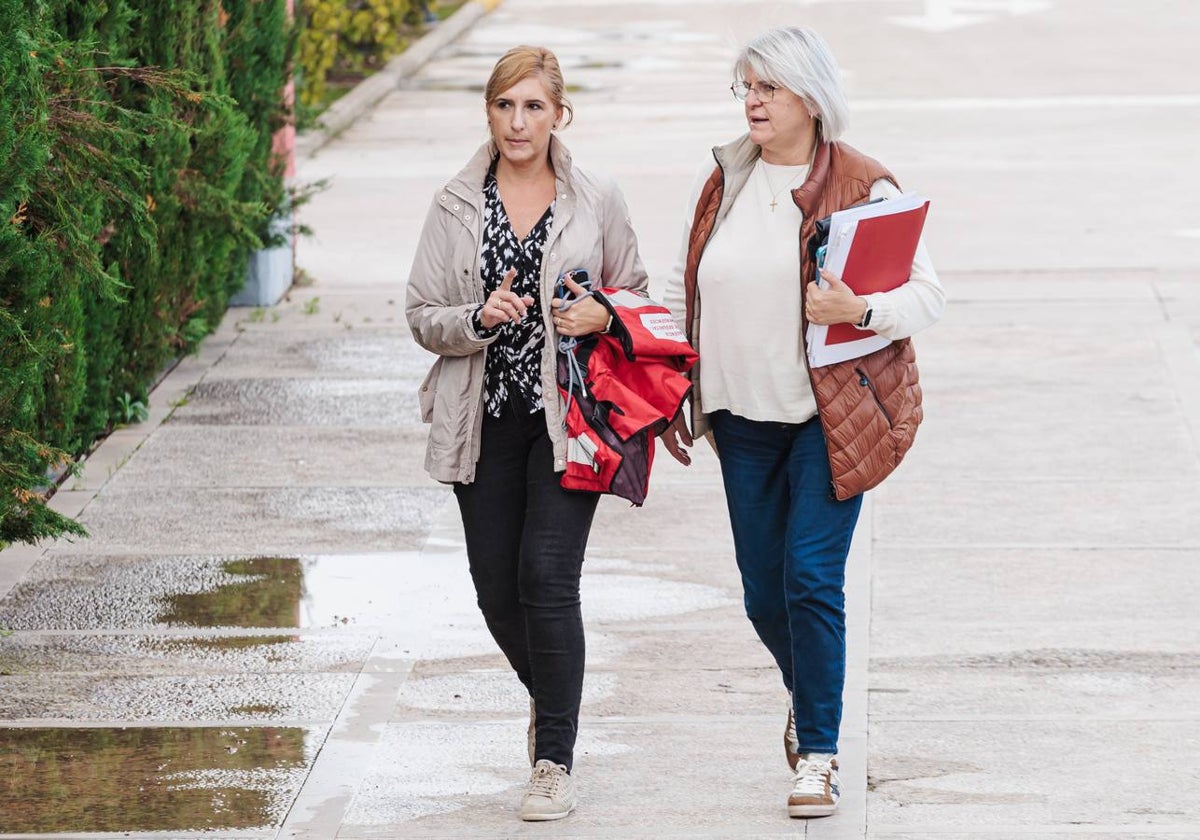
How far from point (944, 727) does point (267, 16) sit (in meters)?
6.98

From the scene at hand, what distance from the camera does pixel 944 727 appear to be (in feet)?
18.4

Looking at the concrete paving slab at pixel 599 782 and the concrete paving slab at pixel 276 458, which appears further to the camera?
the concrete paving slab at pixel 276 458

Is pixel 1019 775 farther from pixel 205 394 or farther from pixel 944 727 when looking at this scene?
pixel 205 394

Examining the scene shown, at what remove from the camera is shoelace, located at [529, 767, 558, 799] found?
498 centimetres

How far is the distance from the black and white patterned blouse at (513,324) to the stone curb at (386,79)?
9.73 meters

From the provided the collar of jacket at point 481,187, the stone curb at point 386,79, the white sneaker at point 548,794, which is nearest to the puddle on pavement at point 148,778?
the white sneaker at point 548,794

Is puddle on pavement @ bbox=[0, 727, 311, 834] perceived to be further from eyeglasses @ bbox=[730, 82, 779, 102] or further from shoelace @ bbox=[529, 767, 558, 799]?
eyeglasses @ bbox=[730, 82, 779, 102]

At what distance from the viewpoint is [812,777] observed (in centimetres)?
496

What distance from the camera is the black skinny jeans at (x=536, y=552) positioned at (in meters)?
4.93

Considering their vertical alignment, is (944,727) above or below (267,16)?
below

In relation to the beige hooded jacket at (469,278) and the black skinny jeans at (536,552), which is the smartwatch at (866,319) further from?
the black skinny jeans at (536,552)

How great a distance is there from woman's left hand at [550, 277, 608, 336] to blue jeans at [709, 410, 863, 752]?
0.43 metres

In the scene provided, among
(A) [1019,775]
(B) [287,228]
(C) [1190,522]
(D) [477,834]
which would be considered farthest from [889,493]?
(B) [287,228]

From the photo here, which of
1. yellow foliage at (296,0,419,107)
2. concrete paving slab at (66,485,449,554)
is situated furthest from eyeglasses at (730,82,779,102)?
yellow foliage at (296,0,419,107)
